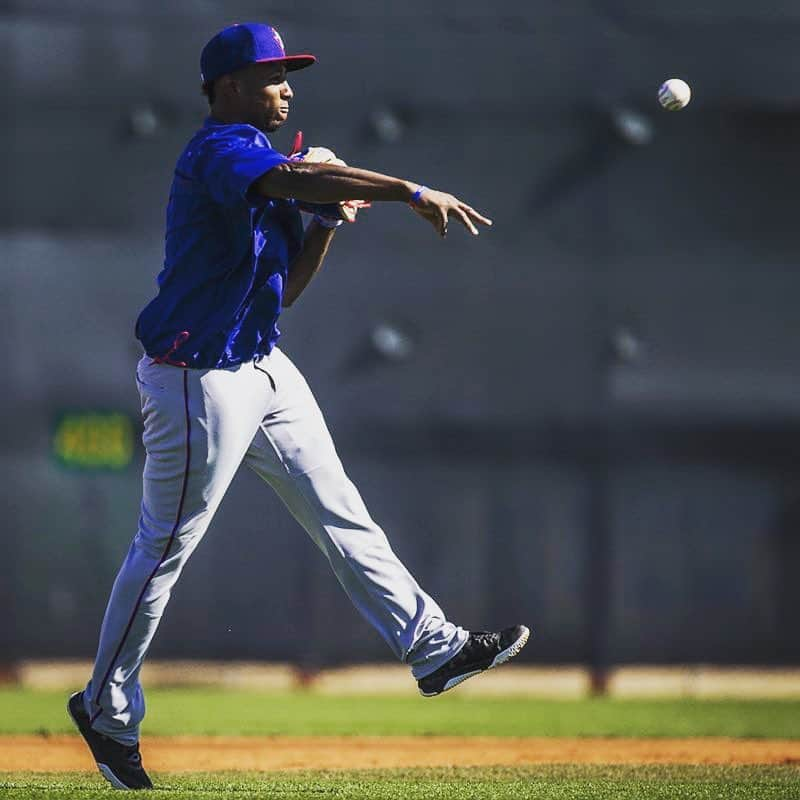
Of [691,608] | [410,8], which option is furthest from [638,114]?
[691,608]

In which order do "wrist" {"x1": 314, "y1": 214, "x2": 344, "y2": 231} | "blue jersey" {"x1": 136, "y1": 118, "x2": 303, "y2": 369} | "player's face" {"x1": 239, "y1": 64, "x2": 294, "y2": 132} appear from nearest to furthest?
"blue jersey" {"x1": 136, "y1": 118, "x2": 303, "y2": 369} → "player's face" {"x1": 239, "y1": 64, "x2": 294, "y2": 132} → "wrist" {"x1": 314, "y1": 214, "x2": 344, "y2": 231}

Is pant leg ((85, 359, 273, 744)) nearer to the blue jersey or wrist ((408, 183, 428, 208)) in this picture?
the blue jersey

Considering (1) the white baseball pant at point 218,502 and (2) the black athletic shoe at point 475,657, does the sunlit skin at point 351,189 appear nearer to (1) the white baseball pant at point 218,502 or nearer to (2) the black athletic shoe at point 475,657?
(1) the white baseball pant at point 218,502

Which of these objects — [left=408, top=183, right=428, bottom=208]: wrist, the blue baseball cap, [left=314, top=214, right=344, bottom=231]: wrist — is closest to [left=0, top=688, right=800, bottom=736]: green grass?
[left=314, top=214, right=344, bottom=231]: wrist

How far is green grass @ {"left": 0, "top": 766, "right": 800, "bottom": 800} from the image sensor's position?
167 inches

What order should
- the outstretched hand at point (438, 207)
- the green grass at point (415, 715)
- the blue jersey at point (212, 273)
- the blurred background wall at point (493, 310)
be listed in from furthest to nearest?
the blurred background wall at point (493, 310) → the green grass at point (415, 715) → the blue jersey at point (212, 273) → the outstretched hand at point (438, 207)

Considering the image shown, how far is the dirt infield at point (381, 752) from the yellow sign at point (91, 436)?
7.71 ft

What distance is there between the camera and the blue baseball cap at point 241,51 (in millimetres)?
4145

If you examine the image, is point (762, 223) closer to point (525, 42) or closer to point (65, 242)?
point (525, 42)

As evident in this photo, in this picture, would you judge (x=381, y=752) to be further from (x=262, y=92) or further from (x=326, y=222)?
(x=262, y=92)

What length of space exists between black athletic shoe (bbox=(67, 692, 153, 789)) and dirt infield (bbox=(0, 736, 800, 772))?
3.01ft

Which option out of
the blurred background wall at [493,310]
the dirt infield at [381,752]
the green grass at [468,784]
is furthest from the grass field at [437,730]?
the blurred background wall at [493,310]

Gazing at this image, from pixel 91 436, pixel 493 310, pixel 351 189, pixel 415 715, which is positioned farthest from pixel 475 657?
pixel 91 436

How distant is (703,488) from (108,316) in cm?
325
